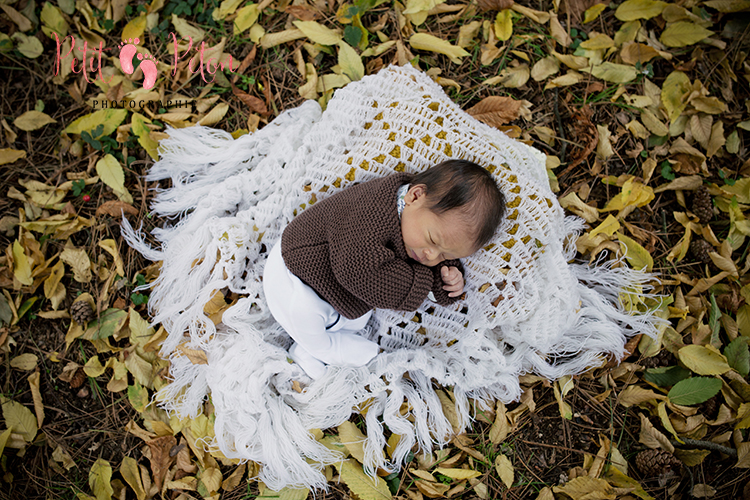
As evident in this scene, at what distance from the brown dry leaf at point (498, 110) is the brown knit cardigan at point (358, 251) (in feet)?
2.42

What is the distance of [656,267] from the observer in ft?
7.25

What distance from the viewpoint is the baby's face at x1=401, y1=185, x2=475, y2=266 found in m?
1.65

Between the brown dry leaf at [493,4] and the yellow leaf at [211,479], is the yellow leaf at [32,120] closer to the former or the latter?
the yellow leaf at [211,479]

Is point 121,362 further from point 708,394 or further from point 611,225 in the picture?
point 708,394

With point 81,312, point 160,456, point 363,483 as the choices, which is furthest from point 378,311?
point 81,312

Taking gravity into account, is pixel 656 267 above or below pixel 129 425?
above

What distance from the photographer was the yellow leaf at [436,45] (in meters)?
2.33

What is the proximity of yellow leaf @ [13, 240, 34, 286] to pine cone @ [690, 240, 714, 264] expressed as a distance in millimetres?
3211

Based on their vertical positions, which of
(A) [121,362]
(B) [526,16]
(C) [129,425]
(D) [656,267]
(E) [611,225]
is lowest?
(C) [129,425]

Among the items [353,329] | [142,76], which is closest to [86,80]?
[142,76]

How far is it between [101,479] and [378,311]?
1429 mm

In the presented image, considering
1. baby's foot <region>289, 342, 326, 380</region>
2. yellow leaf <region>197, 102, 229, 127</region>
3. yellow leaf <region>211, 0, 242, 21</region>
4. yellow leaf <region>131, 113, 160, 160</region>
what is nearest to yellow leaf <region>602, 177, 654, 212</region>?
baby's foot <region>289, 342, 326, 380</region>

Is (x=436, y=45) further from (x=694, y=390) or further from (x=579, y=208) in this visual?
(x=694, y=390)

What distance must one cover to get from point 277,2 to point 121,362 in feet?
6.56
